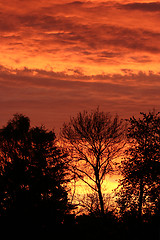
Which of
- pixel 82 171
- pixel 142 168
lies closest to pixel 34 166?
pixel 82 171

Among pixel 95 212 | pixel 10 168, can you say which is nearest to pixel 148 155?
pixel 95 212

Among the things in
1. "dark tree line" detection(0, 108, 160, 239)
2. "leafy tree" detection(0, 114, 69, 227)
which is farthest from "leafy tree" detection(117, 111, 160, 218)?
"leafy tree" detection(0, 114, 69, 227)

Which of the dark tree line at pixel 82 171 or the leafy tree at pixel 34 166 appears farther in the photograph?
the leafy tree at pixel 34 166

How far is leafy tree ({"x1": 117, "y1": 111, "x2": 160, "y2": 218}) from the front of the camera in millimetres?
43031

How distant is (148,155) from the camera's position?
43.9 metres

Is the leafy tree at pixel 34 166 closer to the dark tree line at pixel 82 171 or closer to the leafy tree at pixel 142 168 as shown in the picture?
the dark tree line at pixel 82 171

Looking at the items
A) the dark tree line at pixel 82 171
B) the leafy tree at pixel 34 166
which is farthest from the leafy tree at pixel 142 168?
the leafy tree at pixel 34 166

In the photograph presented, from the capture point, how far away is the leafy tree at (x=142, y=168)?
43.0 metres

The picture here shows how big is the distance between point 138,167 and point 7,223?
1710 centimetres

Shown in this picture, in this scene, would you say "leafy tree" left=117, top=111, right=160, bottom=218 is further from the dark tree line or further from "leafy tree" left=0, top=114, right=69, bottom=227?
"leafy tree" left=0, top=114, right=69, bottom=227

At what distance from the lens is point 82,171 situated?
198ft

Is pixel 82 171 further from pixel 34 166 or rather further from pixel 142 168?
pixel 142 168

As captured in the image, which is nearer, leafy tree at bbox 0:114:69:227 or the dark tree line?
the dark tree line

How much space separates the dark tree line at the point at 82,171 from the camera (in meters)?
37.5
